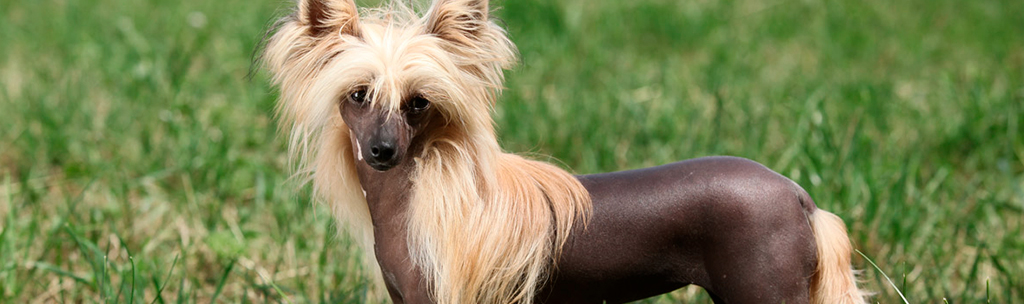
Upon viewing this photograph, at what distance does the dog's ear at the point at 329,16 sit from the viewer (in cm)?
189

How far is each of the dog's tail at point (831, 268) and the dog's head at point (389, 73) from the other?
0.79 metres

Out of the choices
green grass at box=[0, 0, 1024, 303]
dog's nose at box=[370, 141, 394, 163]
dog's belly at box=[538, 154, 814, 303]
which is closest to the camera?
dog's nose at box=[370, 141, 394, 163]

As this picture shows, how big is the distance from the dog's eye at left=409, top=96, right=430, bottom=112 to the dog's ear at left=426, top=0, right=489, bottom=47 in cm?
18

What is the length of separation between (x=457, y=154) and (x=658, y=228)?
485mm

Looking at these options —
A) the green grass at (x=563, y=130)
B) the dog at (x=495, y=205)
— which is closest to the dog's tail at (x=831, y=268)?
the dog at (x=495, y=205)

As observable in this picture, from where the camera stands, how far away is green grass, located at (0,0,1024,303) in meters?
3.11

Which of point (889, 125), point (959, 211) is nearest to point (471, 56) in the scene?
point (959, 211)

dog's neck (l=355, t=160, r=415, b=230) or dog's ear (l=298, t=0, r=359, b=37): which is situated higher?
dog's ear (l=298, t=0, r=359, b=37)

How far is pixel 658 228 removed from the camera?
1877mm

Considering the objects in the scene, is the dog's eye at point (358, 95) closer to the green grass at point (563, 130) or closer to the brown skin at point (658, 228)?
the brown skin at point (658, 228)

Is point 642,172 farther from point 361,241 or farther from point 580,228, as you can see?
point 361,241

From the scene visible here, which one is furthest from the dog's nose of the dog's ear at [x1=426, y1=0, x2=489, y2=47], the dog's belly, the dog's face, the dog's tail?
the dog's tail

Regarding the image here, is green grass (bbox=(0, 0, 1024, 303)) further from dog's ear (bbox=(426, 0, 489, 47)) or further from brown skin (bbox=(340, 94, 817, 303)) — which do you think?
brown skin (bbox=(340, 94, 817, 303))

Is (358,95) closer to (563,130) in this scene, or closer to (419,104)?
(419,104)
